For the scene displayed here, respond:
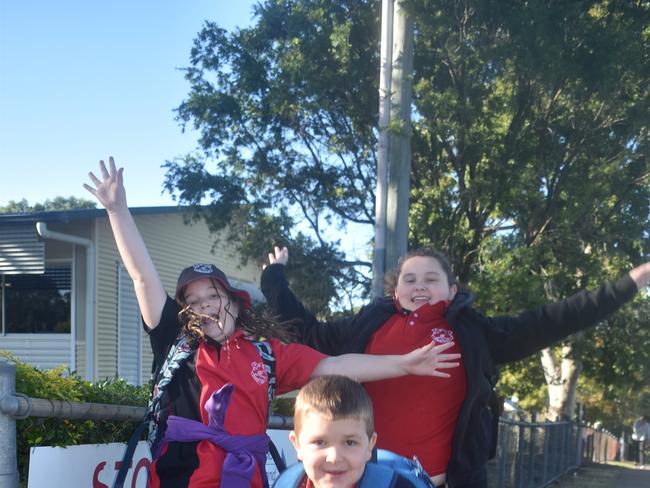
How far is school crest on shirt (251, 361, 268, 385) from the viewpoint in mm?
3621

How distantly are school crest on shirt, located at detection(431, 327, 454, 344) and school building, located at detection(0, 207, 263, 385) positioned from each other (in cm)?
1172

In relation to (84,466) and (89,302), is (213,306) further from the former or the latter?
(89,302)

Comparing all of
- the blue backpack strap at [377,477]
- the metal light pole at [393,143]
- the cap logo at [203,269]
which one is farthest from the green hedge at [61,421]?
the metal light pole at [393,143]

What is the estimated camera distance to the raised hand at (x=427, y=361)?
12.3ft

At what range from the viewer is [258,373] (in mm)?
3645

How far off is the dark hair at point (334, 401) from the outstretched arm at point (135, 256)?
35.9 inches

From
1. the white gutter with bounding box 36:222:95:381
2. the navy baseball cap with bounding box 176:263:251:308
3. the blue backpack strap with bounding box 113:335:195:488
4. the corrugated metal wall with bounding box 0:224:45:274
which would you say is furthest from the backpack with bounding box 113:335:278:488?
the white gutter with bounding box 36:222:95:381

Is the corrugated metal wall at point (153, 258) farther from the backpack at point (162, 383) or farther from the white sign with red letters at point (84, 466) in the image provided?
the backpack at point (162, 383)

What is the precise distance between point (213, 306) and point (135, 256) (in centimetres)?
36

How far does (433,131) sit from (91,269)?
23.1 feet

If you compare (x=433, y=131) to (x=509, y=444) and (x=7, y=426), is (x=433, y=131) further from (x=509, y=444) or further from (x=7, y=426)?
(x=7, y=426)

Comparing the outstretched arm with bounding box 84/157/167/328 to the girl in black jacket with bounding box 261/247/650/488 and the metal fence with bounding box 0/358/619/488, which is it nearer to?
the metal fence with bounding box 0/358/619/488

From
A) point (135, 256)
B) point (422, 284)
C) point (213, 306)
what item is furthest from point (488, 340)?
point (135, 256)

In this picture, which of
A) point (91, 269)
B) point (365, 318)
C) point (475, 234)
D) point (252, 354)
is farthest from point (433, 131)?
point (252, 354)
